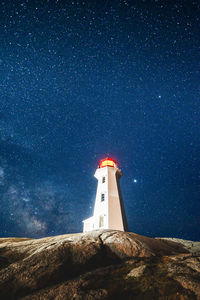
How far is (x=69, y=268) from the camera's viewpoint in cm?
503

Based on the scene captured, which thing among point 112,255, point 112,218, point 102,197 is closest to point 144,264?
point 112,255

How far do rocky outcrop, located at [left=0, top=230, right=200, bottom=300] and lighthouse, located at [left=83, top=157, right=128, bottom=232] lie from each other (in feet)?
46.0

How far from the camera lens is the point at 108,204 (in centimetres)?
2078

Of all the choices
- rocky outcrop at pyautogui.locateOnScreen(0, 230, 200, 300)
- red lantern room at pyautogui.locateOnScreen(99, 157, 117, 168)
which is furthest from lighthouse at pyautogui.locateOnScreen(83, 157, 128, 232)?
rocky outcrop at pyautogui.locateOnScreen(0, 230, 200, 300)

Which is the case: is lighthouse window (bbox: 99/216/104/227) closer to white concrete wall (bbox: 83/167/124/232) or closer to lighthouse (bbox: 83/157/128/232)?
lighthouse (bbox: 83/157/128/232)

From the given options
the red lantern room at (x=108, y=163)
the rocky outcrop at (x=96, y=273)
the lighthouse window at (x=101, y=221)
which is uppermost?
the red lantern room at (x=108, y=163)

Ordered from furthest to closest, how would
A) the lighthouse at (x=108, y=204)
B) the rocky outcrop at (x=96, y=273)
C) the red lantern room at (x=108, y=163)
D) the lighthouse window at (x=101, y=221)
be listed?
the red lantern room at (x=108, y=163) < the lighthouse window at (x=101, y=221) < the lighthouse at (x=108, y=204) < the rocky outcrop at (x=96, y=273)

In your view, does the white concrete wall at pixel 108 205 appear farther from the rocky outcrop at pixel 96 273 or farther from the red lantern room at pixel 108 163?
the rocky outcrop at pixel 96 273

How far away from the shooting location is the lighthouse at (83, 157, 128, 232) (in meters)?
19.5

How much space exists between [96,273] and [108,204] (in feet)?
54.1

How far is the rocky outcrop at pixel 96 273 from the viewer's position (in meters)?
3.84

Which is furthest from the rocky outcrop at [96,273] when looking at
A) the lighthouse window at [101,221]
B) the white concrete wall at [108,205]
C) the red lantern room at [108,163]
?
the red lantern room at [108,163]

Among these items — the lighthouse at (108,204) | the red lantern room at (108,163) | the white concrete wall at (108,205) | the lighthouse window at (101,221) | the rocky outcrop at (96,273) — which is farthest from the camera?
the red lantern room at (108,163)

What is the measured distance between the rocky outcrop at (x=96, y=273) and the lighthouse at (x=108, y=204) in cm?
1401
